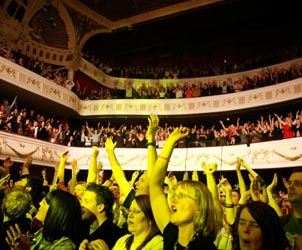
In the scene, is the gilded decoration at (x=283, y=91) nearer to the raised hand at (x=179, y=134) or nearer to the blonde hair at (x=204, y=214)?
the raised hand at (x=179, y=134)

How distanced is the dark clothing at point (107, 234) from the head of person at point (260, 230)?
3.23 feet

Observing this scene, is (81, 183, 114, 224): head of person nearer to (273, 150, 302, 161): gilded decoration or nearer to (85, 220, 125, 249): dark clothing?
(85, 220, 125, 249): dark clothing

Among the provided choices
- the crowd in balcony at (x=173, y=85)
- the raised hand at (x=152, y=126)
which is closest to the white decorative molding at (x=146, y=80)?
the crowd in balcony at (x=173, y=85)

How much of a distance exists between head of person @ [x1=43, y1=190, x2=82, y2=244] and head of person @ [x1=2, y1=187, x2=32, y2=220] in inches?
19.9

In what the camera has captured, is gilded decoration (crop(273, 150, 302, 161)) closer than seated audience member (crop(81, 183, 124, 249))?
No

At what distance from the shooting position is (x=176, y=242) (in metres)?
1.80

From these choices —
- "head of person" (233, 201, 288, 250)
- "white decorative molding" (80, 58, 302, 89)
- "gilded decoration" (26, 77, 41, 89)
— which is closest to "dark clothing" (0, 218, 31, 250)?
"head of person" (233, 201, 288, 250)

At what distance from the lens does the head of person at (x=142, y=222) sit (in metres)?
1.98

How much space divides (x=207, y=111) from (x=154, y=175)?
47.2 feet

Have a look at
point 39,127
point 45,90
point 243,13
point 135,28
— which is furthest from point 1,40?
point 243,13

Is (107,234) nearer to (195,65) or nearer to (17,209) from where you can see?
(17,209)

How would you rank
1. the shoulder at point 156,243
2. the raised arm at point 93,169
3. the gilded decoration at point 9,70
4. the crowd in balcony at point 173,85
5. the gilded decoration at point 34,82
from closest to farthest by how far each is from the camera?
1. the shoulder at point 156,243
2. the raised arm at point 93,169
3. the gilded decoration at point 9,70
4. the gilded decoration at point 34,82
5. the crowd in balcony at point 173,85

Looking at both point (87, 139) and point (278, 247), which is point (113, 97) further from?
point (278, 247)

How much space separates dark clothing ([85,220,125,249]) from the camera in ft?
7.32
